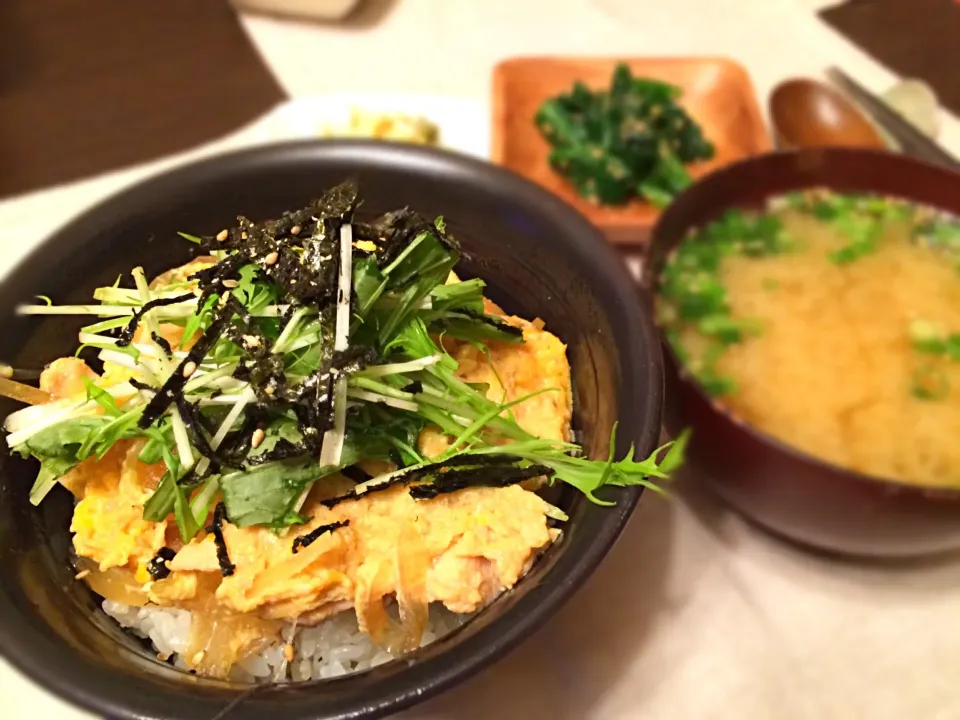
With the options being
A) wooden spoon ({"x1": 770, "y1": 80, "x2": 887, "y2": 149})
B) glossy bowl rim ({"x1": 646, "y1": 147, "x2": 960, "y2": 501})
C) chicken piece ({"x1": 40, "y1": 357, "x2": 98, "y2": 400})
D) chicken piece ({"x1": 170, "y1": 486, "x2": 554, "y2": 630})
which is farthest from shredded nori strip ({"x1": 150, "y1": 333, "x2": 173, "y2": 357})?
wooden spoon ({"x1": 770, "y1": 80, "x2": 887, "y2": 149})

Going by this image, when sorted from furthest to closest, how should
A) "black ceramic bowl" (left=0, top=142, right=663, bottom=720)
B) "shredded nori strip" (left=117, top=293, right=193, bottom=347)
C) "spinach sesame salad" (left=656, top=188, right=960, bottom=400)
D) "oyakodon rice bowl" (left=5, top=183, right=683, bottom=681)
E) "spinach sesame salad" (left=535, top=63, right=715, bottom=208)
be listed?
"spinach sesame salad" (left=535, top=63, right=715, bottom=208)
"spinach sesame salad" (left=656, top=188, right=960, bottom=400)
"shredded nori strip" (left=117, top=293, right=193, bottom=347)
"oyakodon rice bowl" (left=5, top=183, right=683, bottom=681)
"black ceramic bowl" (left=0, top=142, right=663, bottom=720)

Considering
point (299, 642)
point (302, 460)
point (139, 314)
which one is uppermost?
point (139, 314)

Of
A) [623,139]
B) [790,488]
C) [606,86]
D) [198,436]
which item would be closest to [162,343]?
[198,436]

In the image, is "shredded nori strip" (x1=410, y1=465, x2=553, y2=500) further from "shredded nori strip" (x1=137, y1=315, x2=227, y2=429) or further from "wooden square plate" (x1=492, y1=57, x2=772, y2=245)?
"wooden square plate" (x1=492, y1=57, x2=772, y2=245)

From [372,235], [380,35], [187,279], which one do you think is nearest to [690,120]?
[380,35]

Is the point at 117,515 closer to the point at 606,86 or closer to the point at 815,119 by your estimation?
the point at 606,86

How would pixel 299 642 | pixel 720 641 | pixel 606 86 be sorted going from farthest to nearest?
pixel 606 86 → pixel 720 641 → pixel 299 642
